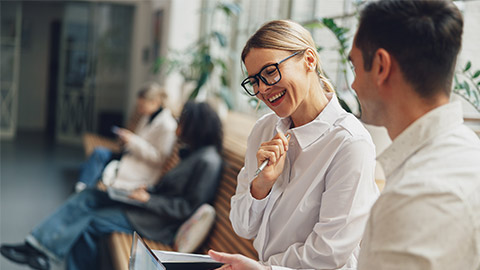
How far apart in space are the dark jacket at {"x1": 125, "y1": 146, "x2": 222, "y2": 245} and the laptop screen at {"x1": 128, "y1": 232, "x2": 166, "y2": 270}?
5.33 ft

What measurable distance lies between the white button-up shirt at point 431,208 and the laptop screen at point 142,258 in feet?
2.10

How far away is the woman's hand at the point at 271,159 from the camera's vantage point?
1684 mm

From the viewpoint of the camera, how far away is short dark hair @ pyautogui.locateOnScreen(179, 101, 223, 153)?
11.4ft

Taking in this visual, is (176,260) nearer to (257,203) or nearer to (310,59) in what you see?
(257,203)

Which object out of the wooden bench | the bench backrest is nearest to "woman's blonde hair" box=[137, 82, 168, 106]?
the wooden bench

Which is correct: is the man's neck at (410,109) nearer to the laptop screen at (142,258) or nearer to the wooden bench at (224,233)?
the laptop screen at (142,258)

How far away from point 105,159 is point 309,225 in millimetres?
4149

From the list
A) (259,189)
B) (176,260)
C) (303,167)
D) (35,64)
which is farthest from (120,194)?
(35,64)

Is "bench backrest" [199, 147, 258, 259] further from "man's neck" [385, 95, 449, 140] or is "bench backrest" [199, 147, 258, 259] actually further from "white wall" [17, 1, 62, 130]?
"white wall" [17, 1, 62, 130]

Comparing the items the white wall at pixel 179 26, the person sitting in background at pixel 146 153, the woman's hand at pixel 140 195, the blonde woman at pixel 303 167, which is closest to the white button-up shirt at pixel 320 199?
the blonde woman at pixel 303 167

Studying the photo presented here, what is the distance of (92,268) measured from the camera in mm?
3621

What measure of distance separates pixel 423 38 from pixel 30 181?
6.69 metres

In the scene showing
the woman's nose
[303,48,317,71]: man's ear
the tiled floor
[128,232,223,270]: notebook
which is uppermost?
[303,48,317,71]: man's ear

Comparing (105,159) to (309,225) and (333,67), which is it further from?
(309,225)
